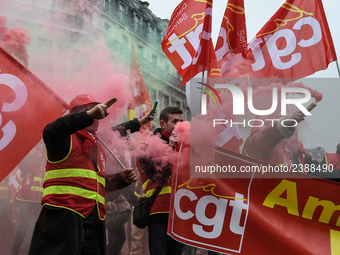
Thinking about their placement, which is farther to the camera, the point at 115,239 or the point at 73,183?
the point at 115,239

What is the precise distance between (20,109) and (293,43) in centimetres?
347

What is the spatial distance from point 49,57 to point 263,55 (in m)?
2.71

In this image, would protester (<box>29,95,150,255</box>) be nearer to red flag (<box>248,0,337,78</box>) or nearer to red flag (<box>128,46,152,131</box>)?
red flag (<box>248,0,337,78</box>)

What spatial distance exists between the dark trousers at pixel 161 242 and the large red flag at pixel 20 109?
1.36m

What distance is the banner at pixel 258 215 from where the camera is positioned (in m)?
3.45

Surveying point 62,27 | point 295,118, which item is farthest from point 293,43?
point 62,27

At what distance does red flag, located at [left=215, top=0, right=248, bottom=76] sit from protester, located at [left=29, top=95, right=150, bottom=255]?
8.11 ft

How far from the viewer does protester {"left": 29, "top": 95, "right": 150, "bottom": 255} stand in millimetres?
3143

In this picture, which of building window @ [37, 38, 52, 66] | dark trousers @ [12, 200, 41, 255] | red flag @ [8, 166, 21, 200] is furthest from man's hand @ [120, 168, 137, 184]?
red flag @ [8, 166, 21, 200]

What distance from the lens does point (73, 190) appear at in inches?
129

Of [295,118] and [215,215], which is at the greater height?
[295,118]

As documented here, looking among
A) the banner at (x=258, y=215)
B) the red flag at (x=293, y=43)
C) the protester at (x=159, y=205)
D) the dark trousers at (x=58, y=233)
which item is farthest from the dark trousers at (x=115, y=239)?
the red flag at (x=293, y=43)

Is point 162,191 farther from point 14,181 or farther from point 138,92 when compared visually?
point 14,181

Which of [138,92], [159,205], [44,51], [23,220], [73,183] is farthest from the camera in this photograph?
[138,92]
